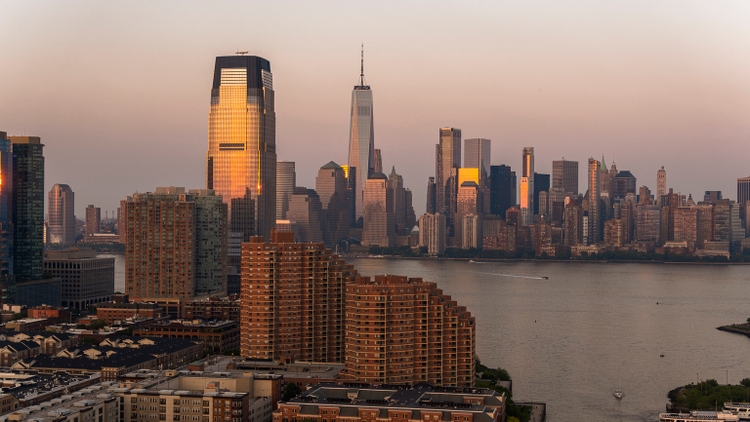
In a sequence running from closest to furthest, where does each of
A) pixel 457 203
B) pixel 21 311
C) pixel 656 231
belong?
pixel 21 311 → pixel 656 231 → pixel 457 203

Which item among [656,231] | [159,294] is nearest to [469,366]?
[159,294]

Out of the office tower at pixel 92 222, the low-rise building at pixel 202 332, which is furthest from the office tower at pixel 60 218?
the low-rise building at pixel 202 332

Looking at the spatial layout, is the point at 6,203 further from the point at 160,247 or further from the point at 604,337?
the point at 604,337

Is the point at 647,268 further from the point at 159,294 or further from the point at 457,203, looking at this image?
the point at 159,294

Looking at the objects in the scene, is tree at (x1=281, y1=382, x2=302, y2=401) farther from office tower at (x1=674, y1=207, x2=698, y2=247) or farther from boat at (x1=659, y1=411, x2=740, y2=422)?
office tower at (x1=674, y1=207, x2=698, y2=247)

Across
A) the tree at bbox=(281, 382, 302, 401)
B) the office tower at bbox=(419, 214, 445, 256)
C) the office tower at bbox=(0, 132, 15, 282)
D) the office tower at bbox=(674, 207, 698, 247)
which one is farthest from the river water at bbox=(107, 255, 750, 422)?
the office tower at bbox=(674, 207, 698, 247)

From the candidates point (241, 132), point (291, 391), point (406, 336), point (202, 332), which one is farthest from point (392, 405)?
point (241, 132)
